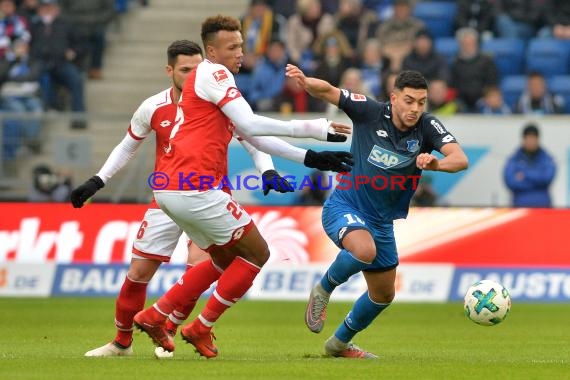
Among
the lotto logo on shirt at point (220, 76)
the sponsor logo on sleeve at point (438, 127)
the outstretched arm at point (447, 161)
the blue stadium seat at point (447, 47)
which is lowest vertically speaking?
the blue stadium seat at point (447, 47)

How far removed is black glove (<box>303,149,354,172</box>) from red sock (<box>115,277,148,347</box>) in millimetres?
1924

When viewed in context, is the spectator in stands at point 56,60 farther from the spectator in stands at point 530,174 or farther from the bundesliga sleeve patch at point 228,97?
the bundesliga sleeve patch at point 228,97

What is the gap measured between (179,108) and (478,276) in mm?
8844

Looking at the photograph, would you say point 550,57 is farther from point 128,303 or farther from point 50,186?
point 128,303

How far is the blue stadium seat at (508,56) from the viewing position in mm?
22938

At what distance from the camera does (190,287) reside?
10703 millimetres

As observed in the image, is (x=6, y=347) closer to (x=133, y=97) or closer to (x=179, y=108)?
(x=179, y=108)

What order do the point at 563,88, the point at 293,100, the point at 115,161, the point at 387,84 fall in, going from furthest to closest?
the point at 563,88
the point at 293,100
the point at 387,84
the point at 115,161

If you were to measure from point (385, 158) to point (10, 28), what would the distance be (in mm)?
13763

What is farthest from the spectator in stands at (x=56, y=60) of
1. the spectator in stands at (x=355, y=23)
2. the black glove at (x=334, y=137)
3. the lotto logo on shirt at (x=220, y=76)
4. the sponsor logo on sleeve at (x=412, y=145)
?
the black glove at (x=334, y=137)

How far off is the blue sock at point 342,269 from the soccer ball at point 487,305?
1110mm

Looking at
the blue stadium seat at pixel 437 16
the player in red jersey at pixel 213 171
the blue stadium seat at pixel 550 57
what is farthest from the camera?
the blue stadium seat at pixel 437 16

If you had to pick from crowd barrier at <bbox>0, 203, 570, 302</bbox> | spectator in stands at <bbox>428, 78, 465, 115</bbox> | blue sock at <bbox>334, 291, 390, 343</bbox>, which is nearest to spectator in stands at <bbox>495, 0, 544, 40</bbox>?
spectator in stands at <bbox>428, 78, 465, 115</bbox>

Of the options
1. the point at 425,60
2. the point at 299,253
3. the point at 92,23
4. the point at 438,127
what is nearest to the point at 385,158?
the point at 438,127
